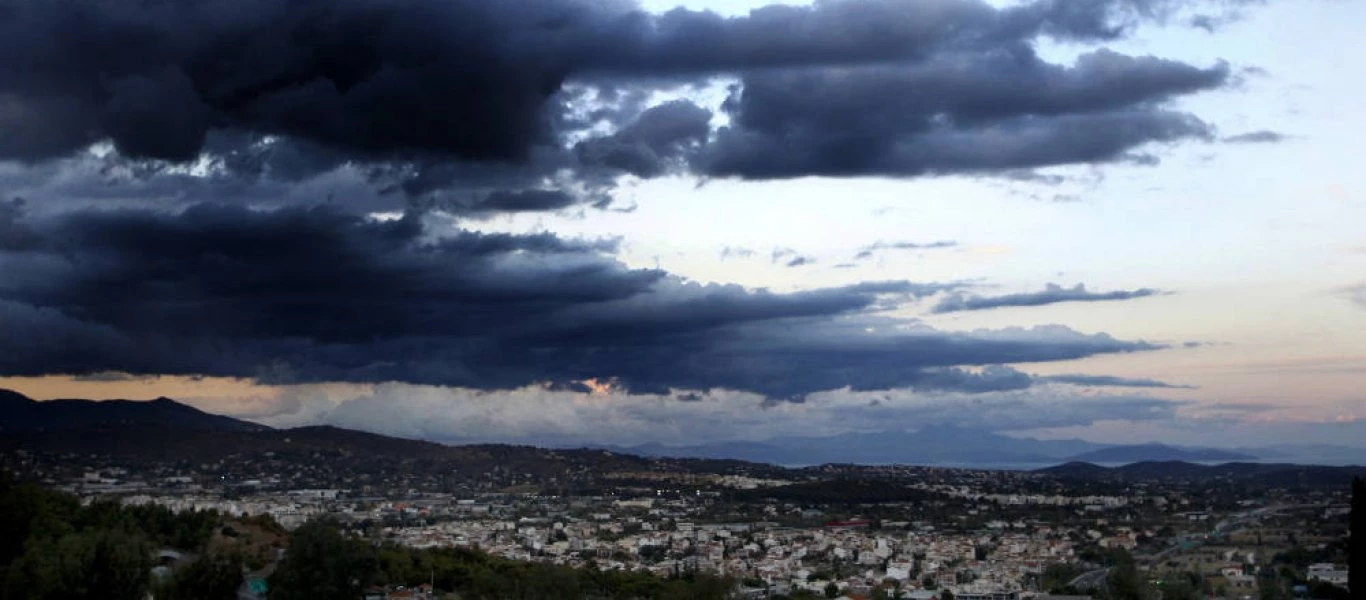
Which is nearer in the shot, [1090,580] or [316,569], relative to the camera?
[316,569]

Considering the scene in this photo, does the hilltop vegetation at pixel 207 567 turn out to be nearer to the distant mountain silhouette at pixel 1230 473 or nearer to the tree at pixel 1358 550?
the tree at pixel 1358 550

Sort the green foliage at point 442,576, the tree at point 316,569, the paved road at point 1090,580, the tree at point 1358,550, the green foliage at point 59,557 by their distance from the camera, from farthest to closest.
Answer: the paved road at point 1090,580
the green foliage at point 442,576
the tree at point 316,569
the tree at point 1358,550
the green foliage at point 59,557

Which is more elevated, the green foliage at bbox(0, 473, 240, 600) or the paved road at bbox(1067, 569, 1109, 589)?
the green foliage at bbox(0, 473, 240, 600)

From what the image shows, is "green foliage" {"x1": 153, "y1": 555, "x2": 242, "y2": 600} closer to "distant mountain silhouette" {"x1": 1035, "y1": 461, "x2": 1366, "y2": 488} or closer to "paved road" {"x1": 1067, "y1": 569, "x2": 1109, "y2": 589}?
"paved road" {"x1": 1067, "y1": 569, "x2": 1109, "y2": 589}

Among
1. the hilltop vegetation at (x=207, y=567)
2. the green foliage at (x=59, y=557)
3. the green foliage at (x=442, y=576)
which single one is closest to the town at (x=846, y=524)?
the green foliage at (x=442, y=576)

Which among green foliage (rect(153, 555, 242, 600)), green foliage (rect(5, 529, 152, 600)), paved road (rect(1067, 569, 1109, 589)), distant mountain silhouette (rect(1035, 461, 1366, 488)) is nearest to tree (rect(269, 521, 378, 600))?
green foliage (rect(153, 555, 242, 600))

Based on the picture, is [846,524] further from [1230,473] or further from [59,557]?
[59,557]


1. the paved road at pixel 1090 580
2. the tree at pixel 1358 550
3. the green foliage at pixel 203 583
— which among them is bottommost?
the paved road at pixel 1090 580

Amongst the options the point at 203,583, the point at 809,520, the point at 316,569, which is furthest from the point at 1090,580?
the point at 809,520

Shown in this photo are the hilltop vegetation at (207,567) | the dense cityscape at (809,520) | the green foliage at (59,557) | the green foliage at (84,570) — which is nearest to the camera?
the green foliage at (84,570)

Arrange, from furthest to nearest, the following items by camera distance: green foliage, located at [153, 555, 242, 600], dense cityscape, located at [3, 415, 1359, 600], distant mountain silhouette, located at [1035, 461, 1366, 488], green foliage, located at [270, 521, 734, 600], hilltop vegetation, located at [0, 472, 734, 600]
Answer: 1. distant mountain silhouette, located at [1035, 461, 1366, 488]
2. dense cityscape, located at [3, 415, 1359, 600]
3. green foliage, located at [270, 521, 734, 600]
4. green foliage, located at [153, 555, 242, 600]
5. hilltop vegetation, located at [0, 472, 734, 600]

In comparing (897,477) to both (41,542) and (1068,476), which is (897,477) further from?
(41,542)

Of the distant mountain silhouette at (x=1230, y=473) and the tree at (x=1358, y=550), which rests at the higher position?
the distant mountain silhouette at (x=1230, y=473)
